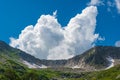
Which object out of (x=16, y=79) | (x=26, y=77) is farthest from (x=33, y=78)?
(x=16, y=79)

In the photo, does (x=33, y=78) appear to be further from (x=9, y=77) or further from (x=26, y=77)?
(x=9, y=77)

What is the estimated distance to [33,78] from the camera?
149 m

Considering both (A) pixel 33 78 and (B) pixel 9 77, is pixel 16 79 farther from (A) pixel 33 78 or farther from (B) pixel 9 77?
(A) pixel 33 78

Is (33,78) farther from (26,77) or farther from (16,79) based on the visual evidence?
(16,79)

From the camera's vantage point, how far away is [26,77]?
148000 millimetres

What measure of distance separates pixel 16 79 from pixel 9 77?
3425mm

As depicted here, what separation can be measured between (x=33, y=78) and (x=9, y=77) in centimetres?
1494

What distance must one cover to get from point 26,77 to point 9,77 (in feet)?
40.0

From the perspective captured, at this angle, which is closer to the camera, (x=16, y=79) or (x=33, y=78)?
(x=16, y=79)

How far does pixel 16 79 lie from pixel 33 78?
45.7 feet

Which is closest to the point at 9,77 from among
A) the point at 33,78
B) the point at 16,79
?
the point at 16,79

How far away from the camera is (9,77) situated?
137625mm
